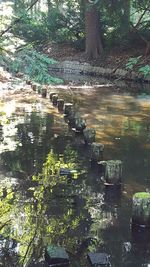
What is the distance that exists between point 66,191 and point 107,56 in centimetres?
2378

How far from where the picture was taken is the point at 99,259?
5.78 m

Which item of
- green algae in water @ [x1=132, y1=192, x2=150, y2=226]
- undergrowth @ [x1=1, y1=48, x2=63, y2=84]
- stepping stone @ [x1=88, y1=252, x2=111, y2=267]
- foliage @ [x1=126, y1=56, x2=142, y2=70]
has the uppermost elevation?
undergrowth @ [x1=1, y1=48, x2=63, y2=84]

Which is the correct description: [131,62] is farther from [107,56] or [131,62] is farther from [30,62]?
[30,62]

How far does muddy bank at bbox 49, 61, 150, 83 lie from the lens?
26.8m

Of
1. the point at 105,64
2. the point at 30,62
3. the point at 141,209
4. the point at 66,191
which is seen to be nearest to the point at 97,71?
the point at 105,64

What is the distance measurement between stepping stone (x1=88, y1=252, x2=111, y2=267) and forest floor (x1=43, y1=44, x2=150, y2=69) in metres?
Answer: 21.5

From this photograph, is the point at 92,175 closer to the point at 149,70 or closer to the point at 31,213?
the point at 31,213

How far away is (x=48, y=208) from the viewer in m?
7.56

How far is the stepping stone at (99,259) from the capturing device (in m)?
5.71

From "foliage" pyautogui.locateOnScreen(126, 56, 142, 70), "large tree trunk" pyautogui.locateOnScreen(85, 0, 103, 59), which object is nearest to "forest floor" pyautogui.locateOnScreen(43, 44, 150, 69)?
"large tree trunk" pyautogui.locateOnScreen(85, 0, 103, 59)

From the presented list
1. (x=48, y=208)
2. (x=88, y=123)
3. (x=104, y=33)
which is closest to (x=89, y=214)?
(x=48, y=208)

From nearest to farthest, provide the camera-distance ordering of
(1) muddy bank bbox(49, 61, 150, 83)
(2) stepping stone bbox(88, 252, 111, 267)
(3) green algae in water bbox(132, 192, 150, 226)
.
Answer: (2) stepping stone bbox(88, 252, 111, 267) < (3) green algae in water bbox(132, 192, 150, 226) < (1) muddy bank bbox(49, 61, 150, 83)

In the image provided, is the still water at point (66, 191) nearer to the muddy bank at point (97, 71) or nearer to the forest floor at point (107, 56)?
the muddy bank at point (97, 71)

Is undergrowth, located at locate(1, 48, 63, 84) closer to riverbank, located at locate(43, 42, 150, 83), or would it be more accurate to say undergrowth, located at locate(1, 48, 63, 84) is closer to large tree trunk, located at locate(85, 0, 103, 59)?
riverbank, located at locate(43, 42, 150, 83)
